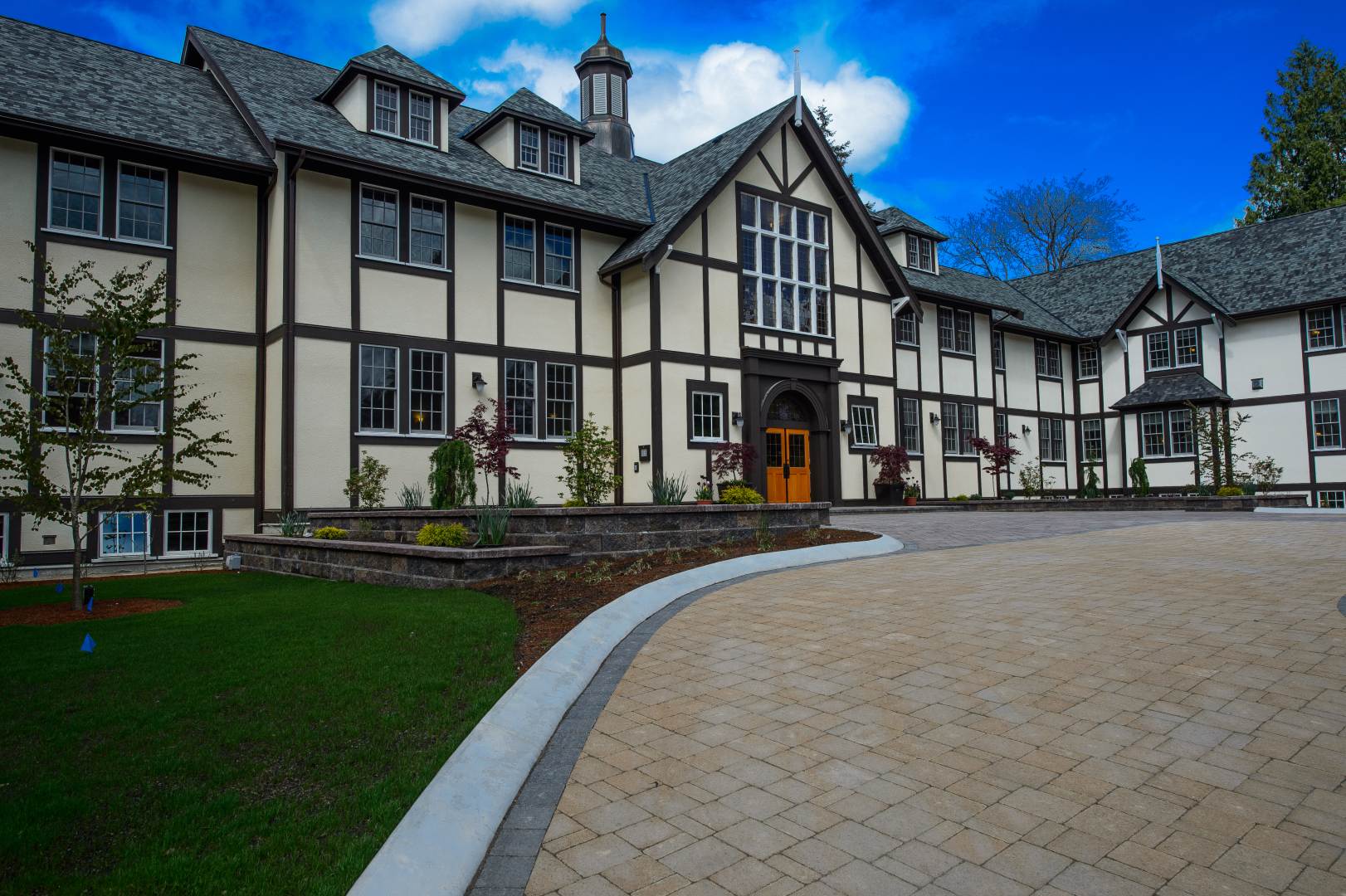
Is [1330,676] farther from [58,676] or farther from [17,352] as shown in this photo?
[17,352]

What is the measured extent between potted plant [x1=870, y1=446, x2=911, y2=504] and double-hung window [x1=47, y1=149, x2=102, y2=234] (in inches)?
736

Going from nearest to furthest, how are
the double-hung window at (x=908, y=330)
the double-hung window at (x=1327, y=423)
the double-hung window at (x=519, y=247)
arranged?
the double-hung window at (x=519, y=247) < the double-hung window at (x=908, y=330) < the double-hung window at (x=1327, y=423)

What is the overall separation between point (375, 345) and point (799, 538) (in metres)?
9.25

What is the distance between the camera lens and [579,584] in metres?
9.58

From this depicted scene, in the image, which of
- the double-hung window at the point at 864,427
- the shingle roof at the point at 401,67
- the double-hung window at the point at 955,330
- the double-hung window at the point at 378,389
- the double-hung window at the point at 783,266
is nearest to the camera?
the double-hung window at the point at 378,389

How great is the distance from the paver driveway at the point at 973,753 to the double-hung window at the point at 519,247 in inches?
504

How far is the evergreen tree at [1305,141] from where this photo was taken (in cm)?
3966

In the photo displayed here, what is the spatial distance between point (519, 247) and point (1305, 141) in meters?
41.1

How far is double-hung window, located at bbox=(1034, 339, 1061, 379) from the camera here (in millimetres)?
32656

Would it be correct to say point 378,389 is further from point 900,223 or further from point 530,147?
point 900,223

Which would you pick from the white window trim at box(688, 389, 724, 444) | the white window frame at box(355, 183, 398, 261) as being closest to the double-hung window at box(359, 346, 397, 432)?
the white window frame at box(355, 183, 398, 261)

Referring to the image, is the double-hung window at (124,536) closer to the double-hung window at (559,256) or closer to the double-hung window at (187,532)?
the double-hung window at (187,532)

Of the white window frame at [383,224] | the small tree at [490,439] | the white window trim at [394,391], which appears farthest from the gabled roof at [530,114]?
the small tree at [490,439]

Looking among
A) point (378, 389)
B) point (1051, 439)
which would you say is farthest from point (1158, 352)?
point (378, 389)
